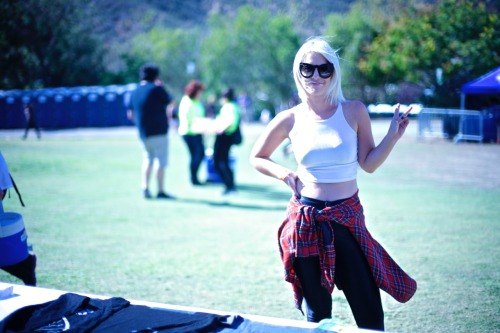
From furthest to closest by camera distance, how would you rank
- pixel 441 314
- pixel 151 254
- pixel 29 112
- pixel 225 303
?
pixel 29 112
pixel 151 254
pixel 225 303
pixel 441 314

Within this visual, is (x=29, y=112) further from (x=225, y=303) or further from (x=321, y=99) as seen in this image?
(x=321, y=99)

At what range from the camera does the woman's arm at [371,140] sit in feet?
9.12

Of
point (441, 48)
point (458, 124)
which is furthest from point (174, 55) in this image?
point (441, 48)

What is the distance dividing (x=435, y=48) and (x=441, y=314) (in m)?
5.40

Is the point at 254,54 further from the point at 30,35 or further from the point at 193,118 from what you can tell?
the point at 30,35

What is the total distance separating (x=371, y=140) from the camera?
2.87 meters

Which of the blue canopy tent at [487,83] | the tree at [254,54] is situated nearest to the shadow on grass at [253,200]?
the blue canopy tent at [487,83]

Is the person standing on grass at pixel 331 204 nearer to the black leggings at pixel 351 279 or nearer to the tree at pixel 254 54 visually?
the black leggings at pixel 351 279

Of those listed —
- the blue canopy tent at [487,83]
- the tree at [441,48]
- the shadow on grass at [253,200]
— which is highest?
the tree at [441,48]

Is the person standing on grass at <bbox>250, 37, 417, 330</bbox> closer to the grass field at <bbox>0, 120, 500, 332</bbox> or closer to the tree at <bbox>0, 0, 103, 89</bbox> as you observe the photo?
the grass field at <bbox>0, 120, 500, 332</bbox>

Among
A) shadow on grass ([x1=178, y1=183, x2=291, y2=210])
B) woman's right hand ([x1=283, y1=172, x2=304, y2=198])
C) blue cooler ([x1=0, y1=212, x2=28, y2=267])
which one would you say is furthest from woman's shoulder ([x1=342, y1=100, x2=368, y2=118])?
shadow on grass ([x1=178, y1=183, x2=291, y2=210])

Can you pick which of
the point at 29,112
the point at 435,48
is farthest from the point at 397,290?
the point at 29,112

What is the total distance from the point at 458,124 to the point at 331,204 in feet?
52.7

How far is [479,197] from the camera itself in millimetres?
8688
